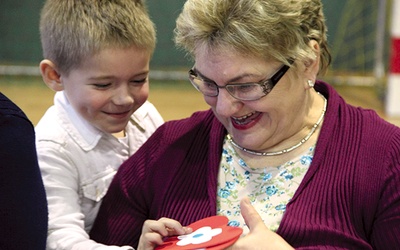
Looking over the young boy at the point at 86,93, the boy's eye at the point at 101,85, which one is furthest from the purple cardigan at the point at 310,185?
the boy's eye at the point at 101,85

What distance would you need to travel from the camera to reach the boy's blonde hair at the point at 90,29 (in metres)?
2.16

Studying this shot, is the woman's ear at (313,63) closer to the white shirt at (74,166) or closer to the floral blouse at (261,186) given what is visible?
the floral blouse at (261,186)

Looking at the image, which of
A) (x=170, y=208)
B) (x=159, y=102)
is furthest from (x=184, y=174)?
(x=159, y=102)

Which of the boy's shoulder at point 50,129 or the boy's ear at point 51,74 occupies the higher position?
the boy's ear at point 51,74

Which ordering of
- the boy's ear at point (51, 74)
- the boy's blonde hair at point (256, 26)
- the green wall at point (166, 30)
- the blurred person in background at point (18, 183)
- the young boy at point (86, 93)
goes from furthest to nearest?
the green wall at point (166, 30)
the boy's ear at point (51, 74)
the young boy at point (86, 93)
the boy's blonde hair at point (256, 26)
the blurred person in background at point (18, 183)

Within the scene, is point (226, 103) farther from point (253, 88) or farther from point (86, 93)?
point (86, 93)

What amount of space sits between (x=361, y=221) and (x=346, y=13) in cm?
497

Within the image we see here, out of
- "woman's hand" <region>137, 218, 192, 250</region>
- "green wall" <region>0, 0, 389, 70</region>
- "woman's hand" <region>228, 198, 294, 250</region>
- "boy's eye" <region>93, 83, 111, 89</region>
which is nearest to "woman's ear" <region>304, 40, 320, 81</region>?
"woman's hand" <region>228, 198, 294, 250</region>

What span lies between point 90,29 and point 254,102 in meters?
0.62

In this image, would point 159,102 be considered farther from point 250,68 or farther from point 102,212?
point 250,68

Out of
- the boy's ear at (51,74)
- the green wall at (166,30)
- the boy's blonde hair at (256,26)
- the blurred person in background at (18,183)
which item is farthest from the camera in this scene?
the green wall at (166,30)

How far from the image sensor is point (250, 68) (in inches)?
71.4

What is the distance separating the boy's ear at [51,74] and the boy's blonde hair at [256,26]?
1.93 feet

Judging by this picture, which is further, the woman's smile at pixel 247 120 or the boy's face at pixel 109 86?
the boy's face at pixel 109 86
